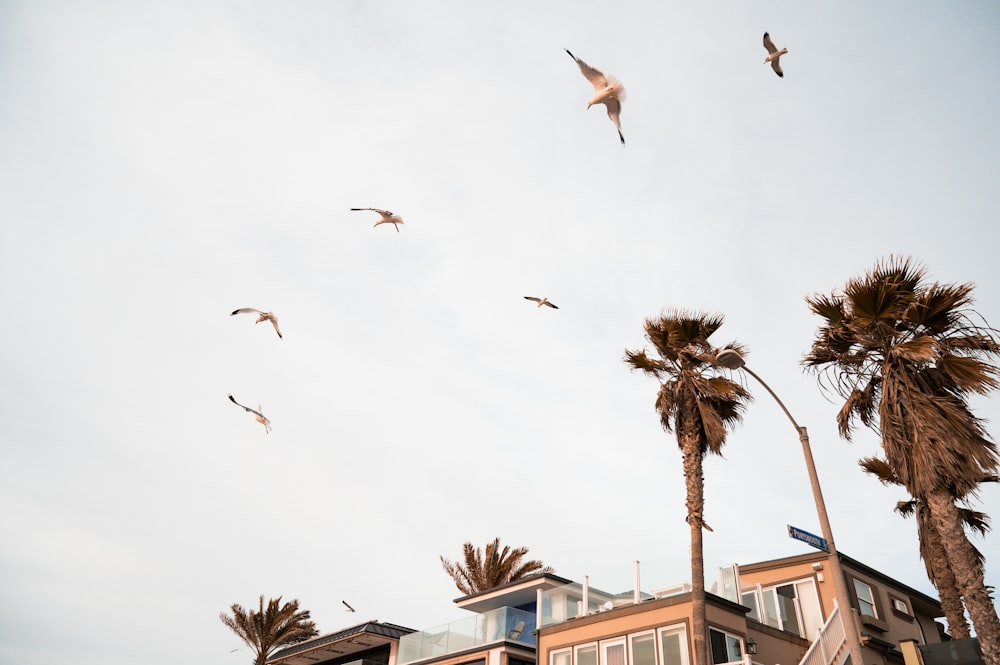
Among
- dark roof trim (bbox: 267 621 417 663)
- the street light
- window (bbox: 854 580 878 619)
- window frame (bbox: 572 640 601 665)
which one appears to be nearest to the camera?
the street light

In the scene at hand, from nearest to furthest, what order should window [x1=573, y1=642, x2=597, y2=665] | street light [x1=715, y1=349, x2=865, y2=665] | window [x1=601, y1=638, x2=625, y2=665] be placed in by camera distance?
street light [x1=715, y1=349, x2=865, y2=665] < window [x1=601, y1=638, x2=625, y2=665] < window [x1=573, y1=642, x2=597, y2=665]

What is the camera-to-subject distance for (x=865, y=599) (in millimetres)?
25969

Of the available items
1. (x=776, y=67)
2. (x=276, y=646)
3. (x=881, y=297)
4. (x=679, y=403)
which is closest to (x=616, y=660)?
(x=679, y=403)

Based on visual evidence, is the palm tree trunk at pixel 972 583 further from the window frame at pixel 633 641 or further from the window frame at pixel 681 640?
the window frame at pixel 633 641

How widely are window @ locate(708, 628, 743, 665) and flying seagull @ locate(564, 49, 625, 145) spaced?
49.1 feet

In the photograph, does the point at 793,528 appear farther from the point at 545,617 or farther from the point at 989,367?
the point at 545,617

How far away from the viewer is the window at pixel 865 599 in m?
25.5

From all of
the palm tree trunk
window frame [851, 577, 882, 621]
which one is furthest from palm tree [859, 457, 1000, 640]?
the palm tree trunk

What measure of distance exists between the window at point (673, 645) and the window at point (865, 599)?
28.0 feet

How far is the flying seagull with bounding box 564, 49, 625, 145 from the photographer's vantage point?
14.3 metres

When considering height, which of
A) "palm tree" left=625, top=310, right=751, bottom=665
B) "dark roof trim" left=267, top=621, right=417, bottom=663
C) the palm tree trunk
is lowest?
the palm tree trunk

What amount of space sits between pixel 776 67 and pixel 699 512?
12.5 meters

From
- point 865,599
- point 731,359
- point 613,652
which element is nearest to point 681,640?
point 613,652

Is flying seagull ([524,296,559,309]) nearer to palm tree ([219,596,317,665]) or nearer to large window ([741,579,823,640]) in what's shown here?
large window ([741,579,823,640])
